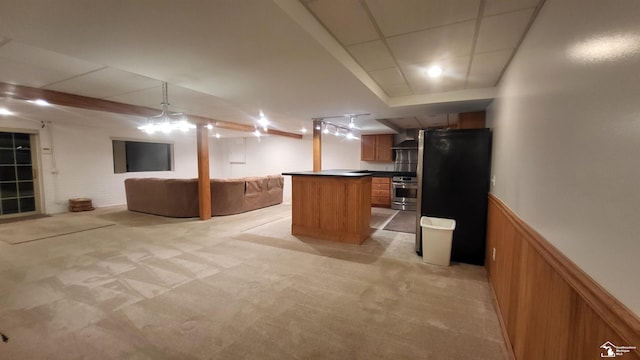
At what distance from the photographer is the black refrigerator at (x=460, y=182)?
10.8ft

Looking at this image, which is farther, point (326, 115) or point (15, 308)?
point (326, 115)

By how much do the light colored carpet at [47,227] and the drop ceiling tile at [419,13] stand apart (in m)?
6.22

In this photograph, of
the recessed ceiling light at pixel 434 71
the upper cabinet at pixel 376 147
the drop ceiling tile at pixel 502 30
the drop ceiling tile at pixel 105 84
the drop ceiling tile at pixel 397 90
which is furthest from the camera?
the upper cabinet at pixel 376 147

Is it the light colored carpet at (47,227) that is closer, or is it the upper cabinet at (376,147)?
the light colored carpet at (47,227)

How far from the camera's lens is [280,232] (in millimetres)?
4781

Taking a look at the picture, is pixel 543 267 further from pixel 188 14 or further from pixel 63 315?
pixel 63 315

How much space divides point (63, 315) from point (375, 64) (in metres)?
3.77

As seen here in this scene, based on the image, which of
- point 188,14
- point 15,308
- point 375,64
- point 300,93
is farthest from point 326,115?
point 15,308

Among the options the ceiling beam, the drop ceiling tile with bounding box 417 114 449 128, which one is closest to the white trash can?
the drop ceiling tile with bounding box 417 114 449 128

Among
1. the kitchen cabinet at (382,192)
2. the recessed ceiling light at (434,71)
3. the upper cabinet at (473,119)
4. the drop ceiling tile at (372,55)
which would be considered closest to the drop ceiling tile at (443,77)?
the recessed ceiling light at (434,71)

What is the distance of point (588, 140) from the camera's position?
0.95 meters

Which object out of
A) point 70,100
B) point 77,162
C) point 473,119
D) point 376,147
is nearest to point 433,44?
point 473,119

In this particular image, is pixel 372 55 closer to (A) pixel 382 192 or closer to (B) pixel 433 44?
(B) pixel 433 44

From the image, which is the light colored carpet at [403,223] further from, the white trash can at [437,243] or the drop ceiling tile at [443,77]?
→ the drop ceiling tile at [443,77]
